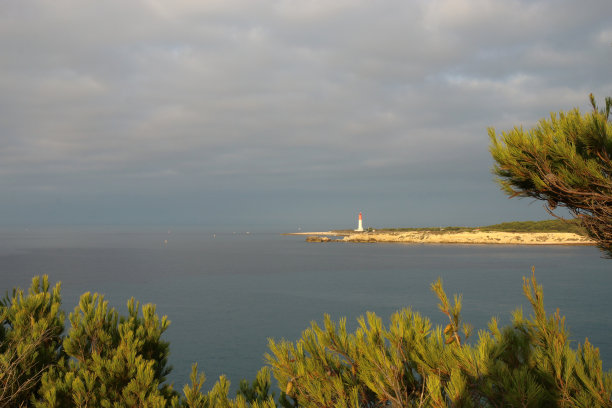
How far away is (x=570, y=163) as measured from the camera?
5.60 m

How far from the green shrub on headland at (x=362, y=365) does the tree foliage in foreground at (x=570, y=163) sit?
2269 mm

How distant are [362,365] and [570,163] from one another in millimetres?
3919

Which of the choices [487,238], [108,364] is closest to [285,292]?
[108,364]

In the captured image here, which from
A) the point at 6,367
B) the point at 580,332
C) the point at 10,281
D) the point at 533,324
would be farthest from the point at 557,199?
the point at 10,281

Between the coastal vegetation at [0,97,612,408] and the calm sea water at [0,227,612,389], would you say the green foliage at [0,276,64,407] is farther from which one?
the calm sea water at [0,227,612,389]

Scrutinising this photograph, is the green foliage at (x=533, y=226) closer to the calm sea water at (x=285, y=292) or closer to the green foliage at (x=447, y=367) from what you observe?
the calm sea water at (x=285, y=292)

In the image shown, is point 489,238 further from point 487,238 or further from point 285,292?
point 285,292

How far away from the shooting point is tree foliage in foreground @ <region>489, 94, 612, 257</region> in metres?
5.50

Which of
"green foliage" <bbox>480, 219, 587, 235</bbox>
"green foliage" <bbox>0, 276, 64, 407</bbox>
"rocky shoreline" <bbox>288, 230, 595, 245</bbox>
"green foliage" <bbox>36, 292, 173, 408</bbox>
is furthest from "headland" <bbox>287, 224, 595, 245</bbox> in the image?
"green foliage" <bbox>0, 276, 64, 407</bbox>

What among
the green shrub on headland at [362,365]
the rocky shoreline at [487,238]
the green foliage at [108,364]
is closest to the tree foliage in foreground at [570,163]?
the green shrub on headland at [362,365]

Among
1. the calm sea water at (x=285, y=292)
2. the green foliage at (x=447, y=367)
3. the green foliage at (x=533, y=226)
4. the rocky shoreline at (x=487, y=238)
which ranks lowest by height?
the calm sea water at (x=285, y=292)

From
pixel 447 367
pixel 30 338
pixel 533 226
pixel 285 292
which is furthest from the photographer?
pixel 533 226

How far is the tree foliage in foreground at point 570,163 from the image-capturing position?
18.1 feet

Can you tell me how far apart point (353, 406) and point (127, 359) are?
2.83 metres
